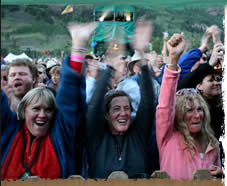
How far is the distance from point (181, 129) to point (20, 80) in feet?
4.41

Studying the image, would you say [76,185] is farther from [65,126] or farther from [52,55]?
[52,55]

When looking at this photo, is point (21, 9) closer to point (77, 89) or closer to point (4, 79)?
point (4, 79)

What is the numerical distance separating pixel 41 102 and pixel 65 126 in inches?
10.4

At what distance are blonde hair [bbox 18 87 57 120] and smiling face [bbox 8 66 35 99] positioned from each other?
0.06 meters

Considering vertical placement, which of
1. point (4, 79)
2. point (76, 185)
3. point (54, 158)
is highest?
point (4, 79)

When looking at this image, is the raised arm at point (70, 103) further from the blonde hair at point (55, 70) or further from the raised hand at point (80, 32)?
the blonde hair at point (55, 70)

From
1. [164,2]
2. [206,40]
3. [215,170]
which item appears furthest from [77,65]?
[215,170]

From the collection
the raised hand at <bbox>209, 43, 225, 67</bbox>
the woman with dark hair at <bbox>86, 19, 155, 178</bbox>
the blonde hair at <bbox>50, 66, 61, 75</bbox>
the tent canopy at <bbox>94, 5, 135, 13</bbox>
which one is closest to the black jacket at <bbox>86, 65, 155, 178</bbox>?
the woman with dark hair at <bbox>86, 19, 155, 178</bbox>

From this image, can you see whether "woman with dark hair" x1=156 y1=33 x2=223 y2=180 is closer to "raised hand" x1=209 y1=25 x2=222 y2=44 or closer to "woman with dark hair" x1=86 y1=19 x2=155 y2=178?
"woman with dark hair" x1=86 y1=19 x2=155 y2=178

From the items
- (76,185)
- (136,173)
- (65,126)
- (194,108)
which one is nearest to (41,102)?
(65,126)

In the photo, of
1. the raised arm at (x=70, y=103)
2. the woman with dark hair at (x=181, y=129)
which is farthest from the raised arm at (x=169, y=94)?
the raised arm at (x=70, y=103)

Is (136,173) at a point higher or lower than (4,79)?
lower

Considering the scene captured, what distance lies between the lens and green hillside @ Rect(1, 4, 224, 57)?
277cm

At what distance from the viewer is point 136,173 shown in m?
2.73
